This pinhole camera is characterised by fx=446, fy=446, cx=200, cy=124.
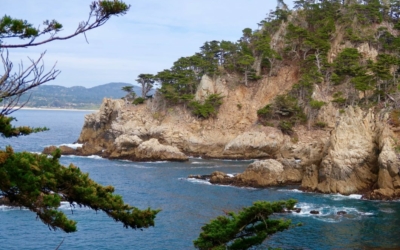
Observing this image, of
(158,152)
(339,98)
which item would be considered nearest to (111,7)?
(158,152)

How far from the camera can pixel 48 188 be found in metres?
10.4

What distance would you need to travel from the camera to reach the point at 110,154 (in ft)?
200

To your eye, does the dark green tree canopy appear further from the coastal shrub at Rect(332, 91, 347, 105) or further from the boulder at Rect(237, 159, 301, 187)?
the coastal shrub at Rect(332, 91, 347, 105)

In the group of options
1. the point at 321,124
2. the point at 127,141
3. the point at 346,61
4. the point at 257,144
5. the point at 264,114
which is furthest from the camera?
the point at 264,114

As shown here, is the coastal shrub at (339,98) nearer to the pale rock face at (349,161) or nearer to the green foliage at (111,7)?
the pale rock face at (349,161)

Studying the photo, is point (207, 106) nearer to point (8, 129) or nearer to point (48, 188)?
point (8, 129)

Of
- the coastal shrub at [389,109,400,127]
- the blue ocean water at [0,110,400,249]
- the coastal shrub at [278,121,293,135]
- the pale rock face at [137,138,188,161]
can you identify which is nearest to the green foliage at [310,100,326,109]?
the coastal shrub at [278,121,293,135]

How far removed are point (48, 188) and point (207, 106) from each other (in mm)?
56221

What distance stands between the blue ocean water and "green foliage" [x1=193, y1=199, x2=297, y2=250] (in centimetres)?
926

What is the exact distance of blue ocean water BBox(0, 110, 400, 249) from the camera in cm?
2580

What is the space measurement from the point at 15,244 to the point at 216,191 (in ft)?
60.8

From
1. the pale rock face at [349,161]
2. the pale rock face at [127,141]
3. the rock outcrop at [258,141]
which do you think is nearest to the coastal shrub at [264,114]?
the rock outcrop at [258,141]

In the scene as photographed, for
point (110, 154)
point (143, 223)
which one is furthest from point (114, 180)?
point (143, 223)

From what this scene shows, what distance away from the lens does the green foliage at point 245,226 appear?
48.7ft
